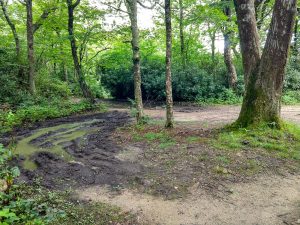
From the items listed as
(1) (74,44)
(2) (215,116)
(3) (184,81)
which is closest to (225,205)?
(2) (215,116)

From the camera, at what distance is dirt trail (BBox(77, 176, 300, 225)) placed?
3648 millimetres

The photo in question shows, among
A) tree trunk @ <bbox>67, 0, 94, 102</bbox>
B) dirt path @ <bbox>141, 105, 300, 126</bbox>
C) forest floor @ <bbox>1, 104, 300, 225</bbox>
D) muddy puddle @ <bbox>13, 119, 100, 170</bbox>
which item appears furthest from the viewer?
tree trunk @ <bbox>67, 0, 94, 102</bbox>

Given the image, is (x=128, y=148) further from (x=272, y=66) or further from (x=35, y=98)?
(x=35, y=98)

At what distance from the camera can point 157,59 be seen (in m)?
18.1

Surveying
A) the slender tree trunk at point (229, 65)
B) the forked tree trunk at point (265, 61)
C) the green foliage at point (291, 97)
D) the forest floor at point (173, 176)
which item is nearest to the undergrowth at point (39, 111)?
the forest floor at point (173, 176)

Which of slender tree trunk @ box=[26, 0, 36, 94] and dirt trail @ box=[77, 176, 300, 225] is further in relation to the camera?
slender tree trunk @ box=[26, 0, 36, 94]

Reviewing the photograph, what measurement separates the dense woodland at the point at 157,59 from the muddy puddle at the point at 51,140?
1.16m

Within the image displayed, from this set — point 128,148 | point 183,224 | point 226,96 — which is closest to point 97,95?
point 226,96

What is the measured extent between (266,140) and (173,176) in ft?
8.83

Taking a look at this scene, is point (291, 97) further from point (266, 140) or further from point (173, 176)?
point (173, 176)

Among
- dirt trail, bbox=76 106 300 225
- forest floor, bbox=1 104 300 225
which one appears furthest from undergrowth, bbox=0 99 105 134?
dirt trail, bbox=76 106 300 225

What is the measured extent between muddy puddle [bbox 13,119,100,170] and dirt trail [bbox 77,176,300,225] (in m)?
2.43

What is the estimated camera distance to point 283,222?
Result: 3.53 metres

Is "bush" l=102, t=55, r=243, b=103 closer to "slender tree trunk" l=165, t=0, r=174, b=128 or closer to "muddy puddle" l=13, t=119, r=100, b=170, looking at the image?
"muddy puddle" l=13, t=119, r=100, b=170
